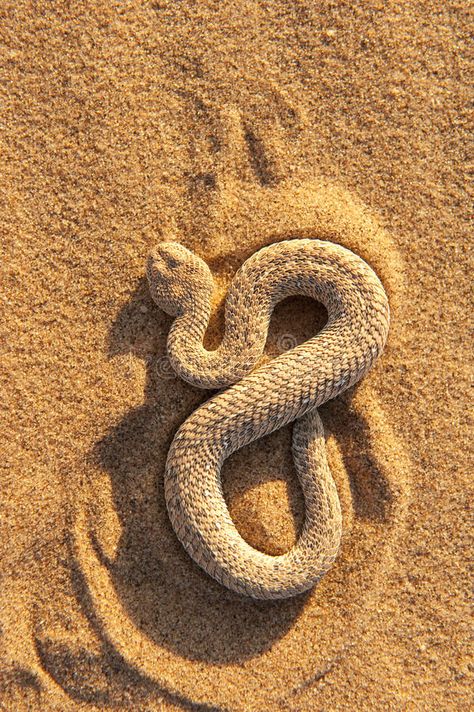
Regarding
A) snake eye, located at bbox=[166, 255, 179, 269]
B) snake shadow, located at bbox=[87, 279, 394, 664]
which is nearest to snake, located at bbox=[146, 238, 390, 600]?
snake eye, located at bbox=[166, 255, 179, 269]

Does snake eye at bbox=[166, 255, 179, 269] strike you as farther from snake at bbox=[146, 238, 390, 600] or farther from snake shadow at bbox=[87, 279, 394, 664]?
snake shadow at bbox=[87, 279, 394, 664]

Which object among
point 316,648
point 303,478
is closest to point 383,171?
point 303,478

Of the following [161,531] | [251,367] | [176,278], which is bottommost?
[161,531]

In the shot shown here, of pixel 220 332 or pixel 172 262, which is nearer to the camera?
pixel 172 262

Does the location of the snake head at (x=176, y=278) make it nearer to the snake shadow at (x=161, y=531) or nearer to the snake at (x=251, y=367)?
the snake at (x=251, y=367)

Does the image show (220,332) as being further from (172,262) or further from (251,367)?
(172,262)

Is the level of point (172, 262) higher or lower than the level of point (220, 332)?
higher

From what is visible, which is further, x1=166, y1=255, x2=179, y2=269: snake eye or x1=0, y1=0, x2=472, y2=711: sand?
x1=0, y1=0, x2=472, y2=711: sand

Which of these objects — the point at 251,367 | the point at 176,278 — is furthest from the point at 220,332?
the point at 176,278
